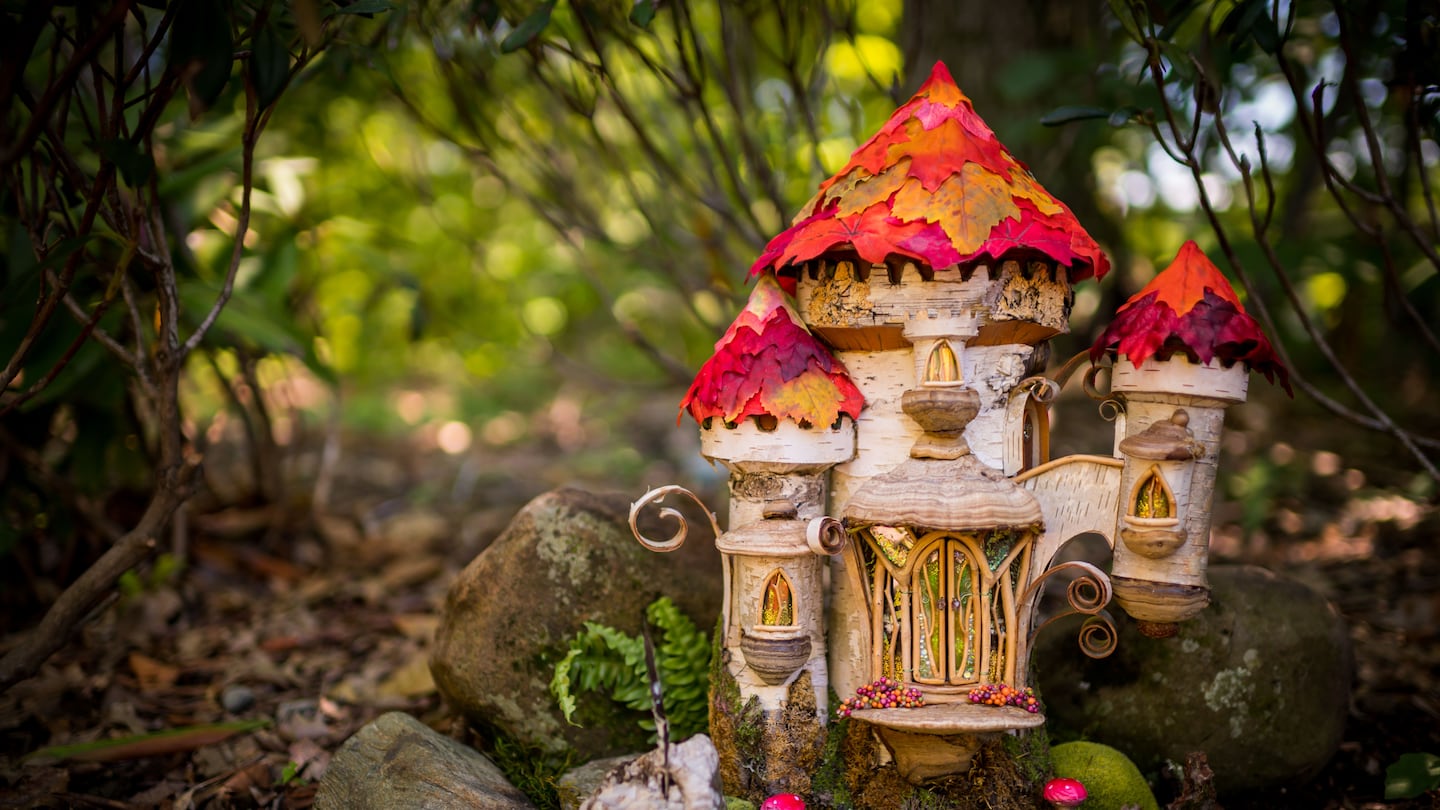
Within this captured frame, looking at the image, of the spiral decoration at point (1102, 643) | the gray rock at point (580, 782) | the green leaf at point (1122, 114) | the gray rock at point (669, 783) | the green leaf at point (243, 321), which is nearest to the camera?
the gray rock at point (669, 783)

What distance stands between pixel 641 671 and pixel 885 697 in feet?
3.11

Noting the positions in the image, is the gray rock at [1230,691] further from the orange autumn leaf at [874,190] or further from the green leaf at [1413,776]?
the orange autumn leaf at [874,190]

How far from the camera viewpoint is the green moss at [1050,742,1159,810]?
8.87 ft

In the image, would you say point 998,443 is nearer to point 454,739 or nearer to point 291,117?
point 454,739

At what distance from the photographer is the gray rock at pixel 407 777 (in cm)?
264

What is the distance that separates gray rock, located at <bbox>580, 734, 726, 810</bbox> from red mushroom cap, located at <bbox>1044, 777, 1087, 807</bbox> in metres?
0.93

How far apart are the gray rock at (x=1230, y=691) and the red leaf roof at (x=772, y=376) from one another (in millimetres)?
1306

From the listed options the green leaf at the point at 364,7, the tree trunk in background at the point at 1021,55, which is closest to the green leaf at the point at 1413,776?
the tree trunk in background at the point at 1021,55

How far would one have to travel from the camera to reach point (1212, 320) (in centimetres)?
245

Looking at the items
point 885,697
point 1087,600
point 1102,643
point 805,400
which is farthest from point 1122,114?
point 885,697

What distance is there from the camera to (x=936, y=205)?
2.46m

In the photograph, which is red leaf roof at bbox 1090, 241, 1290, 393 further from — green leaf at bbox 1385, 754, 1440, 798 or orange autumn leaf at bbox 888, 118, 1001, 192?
green leaf at bbox 1385, 754, 1440, 798

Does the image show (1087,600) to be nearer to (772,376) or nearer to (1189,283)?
(1189,283)

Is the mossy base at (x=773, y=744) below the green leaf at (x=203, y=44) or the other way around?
below
